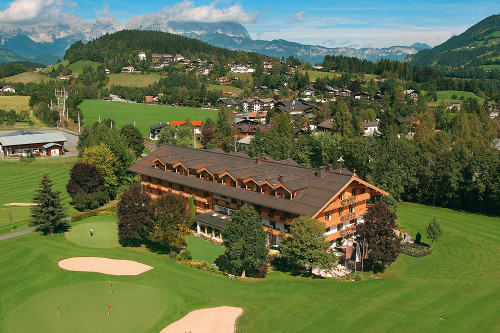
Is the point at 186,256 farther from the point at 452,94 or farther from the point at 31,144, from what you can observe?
the point at 452,94

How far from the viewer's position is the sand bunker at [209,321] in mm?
31375

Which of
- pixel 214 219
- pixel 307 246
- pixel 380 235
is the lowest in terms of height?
pixel 214 219

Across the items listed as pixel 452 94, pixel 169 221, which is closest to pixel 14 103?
pixel 169 221

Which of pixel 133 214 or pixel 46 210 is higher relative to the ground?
pixel 133 214

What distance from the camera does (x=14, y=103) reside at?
16338cm

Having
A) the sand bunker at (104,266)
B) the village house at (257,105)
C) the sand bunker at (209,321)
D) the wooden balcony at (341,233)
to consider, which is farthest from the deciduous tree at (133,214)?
the village house at (257,105)

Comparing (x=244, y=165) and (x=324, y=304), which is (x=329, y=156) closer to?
(x=244, y=165)

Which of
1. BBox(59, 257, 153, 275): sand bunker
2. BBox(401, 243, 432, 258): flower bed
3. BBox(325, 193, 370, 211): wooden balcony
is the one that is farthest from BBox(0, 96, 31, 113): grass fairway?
BBox(401, 243, 432, 258): flower bed

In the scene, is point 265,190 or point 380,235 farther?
point 265,190

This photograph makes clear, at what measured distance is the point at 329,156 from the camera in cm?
7519

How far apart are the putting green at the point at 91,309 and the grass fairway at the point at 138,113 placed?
100584 mm

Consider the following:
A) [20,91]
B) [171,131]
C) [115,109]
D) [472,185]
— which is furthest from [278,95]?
[472,185]

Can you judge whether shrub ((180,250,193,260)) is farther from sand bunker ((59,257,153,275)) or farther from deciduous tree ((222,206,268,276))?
deciduous tree ((222,206,268,276))

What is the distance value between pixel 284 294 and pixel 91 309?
15.4 metres
